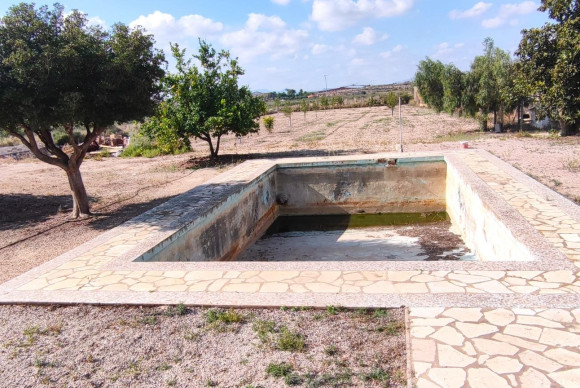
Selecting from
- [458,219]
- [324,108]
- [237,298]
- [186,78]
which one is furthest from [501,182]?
[324,108]

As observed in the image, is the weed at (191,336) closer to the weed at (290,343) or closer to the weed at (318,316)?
the weed at (290,343)

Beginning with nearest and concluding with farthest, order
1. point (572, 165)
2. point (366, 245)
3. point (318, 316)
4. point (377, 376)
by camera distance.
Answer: point (377, 376)
point (318, 316)
point (366, 245)
point (572, 165)

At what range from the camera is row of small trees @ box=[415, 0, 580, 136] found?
10.4 meters

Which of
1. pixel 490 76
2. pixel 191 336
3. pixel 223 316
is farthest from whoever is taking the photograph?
pixel 490 76

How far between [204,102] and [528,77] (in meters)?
10.1

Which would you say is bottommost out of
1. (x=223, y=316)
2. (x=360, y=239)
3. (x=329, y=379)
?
(x=360, y=239)

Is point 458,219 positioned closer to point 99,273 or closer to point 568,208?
point 568,208

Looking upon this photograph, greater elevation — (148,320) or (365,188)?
(148,320)

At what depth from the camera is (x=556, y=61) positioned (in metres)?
11.4

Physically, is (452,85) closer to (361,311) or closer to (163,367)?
(361,311)

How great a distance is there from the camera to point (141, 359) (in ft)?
11.5

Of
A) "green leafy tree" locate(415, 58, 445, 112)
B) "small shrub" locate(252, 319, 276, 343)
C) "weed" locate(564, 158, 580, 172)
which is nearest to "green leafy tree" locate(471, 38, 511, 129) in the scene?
"green leafy tree" locate(415, 58, 445, 112)

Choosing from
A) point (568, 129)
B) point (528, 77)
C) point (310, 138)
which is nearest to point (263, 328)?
point (528, 77)

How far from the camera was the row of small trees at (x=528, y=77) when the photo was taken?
10.4 meters
